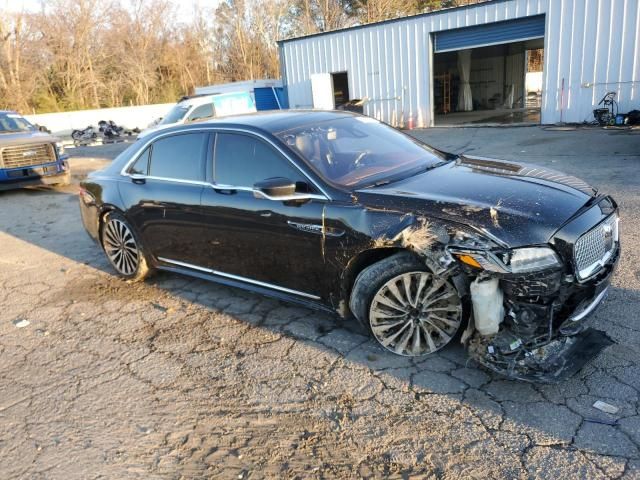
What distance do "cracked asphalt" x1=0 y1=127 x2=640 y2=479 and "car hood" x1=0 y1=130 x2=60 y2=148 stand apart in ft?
23.2

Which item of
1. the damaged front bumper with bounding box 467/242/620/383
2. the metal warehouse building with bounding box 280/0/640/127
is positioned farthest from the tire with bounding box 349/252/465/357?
the metal warehouse building with bounding box 280/0/640/127

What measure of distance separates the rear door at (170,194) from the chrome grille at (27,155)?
7.24 meters

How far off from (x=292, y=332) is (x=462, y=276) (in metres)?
1.52

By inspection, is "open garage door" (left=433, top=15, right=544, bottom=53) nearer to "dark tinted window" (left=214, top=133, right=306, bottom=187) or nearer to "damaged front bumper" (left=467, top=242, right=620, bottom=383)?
"dark tinted window" (left=214, top=133, right=306, bottom=187)

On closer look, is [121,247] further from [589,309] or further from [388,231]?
[589,309]

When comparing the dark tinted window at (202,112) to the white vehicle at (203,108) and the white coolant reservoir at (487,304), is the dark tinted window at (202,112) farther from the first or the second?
the white coolant reservoir at (487,304)

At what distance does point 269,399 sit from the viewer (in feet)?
10.5

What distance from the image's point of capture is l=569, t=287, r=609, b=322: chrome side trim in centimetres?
303

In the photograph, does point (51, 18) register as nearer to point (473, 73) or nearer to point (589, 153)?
point (473, 73)

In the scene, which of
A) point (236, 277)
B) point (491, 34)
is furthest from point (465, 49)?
point (236, 277)

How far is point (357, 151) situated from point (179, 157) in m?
1.66

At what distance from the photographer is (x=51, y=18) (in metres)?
37.2

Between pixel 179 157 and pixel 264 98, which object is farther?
pixel 264 98

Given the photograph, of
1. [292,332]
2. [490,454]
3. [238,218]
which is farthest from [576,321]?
[238,218]
